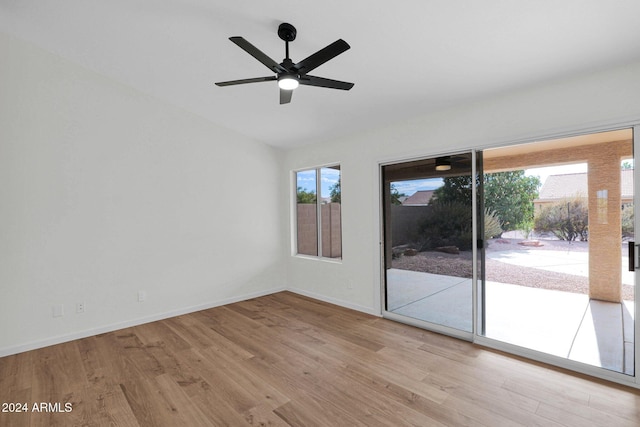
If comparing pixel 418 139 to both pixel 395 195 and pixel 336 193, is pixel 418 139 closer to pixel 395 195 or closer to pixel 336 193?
pixel 395 195

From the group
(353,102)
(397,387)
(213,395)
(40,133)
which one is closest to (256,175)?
(353,102)

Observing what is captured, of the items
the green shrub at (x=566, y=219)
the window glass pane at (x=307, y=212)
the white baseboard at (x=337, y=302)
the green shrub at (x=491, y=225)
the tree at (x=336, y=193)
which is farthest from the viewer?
the window glass pane at (x=307, y=212)

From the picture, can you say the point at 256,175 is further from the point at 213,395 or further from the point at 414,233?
the point at 213,395

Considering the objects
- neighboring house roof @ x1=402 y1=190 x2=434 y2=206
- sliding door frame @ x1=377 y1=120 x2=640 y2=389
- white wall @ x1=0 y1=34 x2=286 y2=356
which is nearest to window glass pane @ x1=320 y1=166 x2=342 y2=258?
sliding door frame @ x1=377 y1=120 x2=640 y2=389

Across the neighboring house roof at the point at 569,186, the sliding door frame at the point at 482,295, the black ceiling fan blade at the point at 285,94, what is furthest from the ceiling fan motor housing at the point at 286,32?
the neighboring house roof at the point at 569,186

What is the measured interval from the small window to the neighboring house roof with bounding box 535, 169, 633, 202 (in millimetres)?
2467

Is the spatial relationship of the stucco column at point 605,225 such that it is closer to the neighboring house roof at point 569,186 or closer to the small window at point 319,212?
the neighboring house roof at point 569,186

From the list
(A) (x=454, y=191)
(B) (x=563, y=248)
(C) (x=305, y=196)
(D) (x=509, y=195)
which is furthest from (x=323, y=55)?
(C) (x=305, y=196)

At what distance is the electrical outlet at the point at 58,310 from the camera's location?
320cm

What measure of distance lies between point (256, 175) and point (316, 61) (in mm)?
3130

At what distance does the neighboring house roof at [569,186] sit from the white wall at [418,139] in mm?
392

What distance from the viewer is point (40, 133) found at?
124 inches

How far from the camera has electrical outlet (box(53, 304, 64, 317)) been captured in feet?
10.5

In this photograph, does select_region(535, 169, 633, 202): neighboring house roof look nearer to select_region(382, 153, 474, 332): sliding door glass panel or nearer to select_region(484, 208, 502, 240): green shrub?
select_region(484, 208, 502, 240): green shrub
